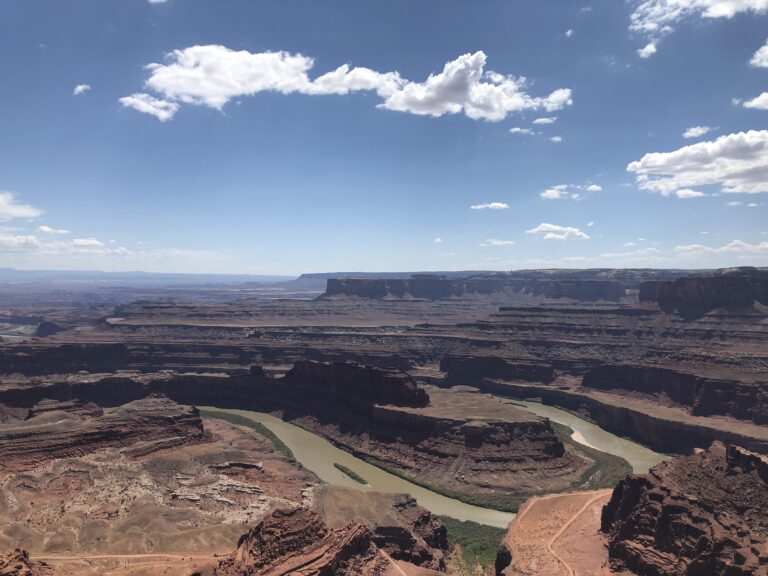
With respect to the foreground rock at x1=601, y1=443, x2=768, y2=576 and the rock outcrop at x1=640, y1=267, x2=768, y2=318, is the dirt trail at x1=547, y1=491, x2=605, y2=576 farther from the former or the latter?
the rock outcrop at x1=640, y1=267, x2=768, y2=318

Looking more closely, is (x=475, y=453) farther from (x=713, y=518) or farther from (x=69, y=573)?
(x=69, y=573)

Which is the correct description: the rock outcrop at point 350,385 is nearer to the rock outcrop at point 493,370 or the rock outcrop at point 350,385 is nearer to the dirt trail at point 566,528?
the dirt trail at point 566,528

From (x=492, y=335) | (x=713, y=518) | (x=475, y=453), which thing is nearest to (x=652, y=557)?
(x=713, y=518)

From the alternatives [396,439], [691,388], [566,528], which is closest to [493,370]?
[691,388]

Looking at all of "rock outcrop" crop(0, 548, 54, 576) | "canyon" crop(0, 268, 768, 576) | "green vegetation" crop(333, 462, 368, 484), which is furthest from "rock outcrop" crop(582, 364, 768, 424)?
"rock outcrop" crop(0, 548, 54, 576)

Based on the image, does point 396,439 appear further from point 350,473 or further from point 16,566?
point 16,566

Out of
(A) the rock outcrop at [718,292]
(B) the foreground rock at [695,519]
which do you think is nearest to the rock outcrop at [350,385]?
(B) the foreground rock at [695,519]
